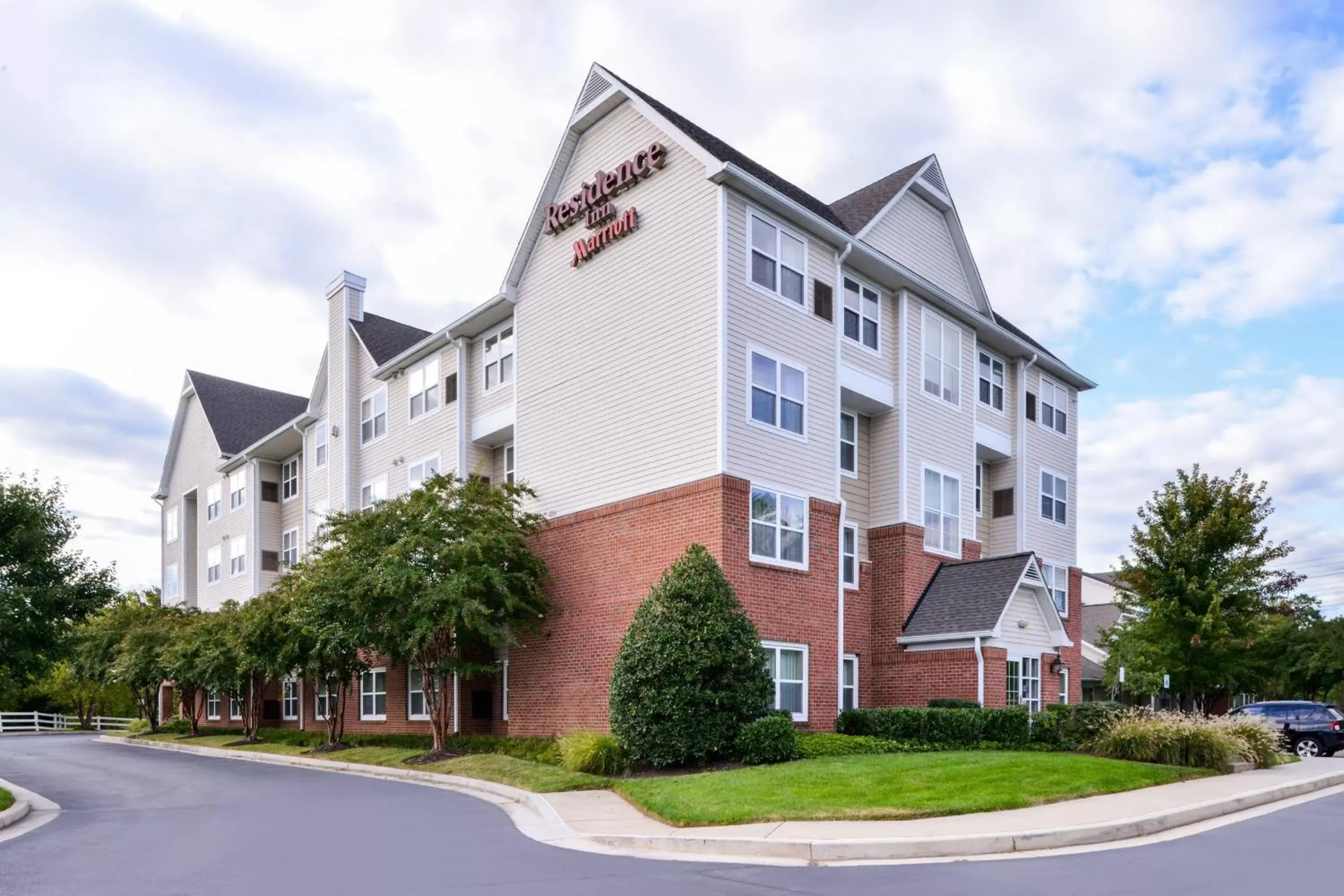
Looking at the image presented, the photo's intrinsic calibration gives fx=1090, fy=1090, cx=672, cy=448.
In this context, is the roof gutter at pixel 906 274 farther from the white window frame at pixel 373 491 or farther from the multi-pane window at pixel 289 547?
the multi-pane window at pixel 289 547

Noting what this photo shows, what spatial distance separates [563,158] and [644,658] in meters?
13.4

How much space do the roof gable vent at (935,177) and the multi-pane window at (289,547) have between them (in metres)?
26.3

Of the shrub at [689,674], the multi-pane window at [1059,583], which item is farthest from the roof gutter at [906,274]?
the shrub at [689,674]

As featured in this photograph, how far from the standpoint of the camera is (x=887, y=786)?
15.1m

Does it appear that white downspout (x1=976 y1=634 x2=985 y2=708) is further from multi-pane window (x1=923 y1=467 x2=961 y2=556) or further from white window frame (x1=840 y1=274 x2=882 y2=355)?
white window frame (x1=840 y1=274 x2=882 y2=355)

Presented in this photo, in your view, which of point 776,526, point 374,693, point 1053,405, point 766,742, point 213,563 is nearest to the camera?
point 766,742

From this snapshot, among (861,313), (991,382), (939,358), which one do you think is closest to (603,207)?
(861,313)

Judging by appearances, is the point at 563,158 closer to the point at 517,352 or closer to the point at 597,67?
the point at 597,67

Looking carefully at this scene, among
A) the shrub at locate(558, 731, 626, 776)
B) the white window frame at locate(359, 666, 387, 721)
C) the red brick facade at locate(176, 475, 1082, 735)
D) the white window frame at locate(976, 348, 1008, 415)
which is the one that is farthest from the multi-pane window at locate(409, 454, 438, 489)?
the white window frame at locate(976, 348, 1008, 415)

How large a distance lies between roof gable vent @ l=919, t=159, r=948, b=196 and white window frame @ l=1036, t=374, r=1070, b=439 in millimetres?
6977

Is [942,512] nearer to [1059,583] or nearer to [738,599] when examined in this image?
[1059,583]

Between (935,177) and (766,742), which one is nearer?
(766,742)

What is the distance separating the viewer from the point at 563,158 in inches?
1072

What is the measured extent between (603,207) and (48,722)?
184ft
